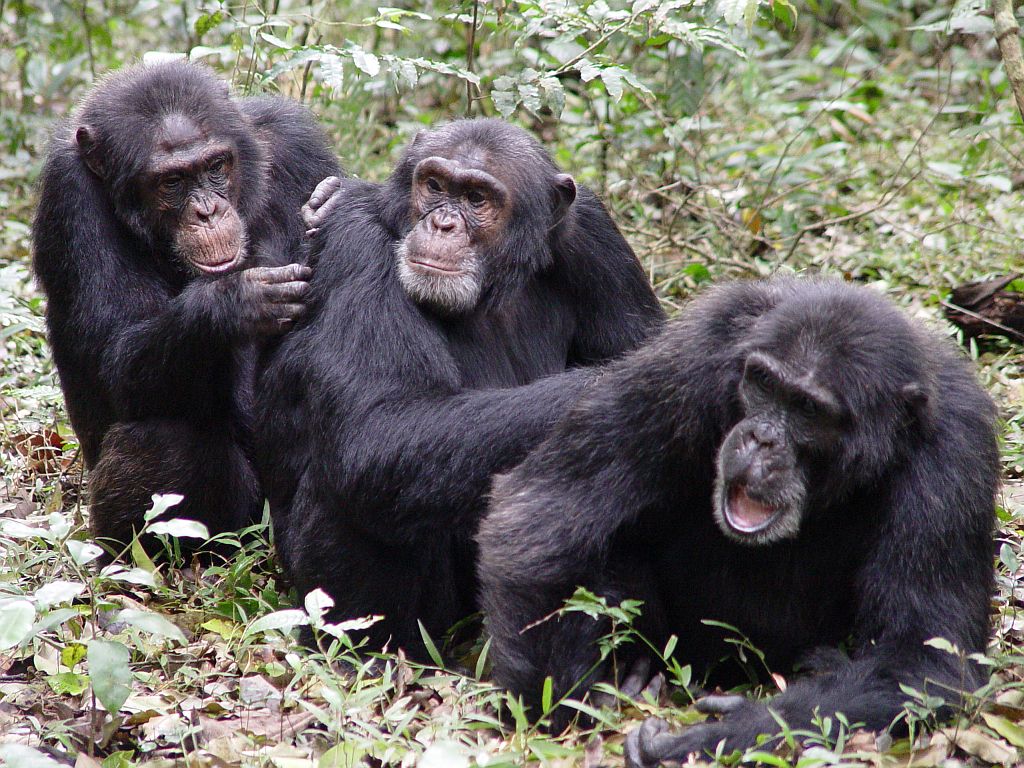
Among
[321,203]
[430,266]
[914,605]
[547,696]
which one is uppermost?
[321,203]

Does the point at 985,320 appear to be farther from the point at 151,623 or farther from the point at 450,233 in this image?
the point at 151,623

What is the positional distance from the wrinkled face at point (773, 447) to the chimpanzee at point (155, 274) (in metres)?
2.48

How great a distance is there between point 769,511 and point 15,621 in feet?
8.47

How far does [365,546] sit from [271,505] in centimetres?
68

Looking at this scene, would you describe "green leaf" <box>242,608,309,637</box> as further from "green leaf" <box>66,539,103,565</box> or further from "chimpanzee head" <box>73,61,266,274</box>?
"chimpanzee head" <box>73,61,266,274</box>

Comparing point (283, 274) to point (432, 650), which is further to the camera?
point (283, 274)

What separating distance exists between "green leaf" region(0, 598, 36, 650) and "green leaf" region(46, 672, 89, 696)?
64 cm

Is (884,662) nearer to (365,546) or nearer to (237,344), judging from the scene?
(365,546)

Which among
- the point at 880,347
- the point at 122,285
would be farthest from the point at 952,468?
the point at 122,285

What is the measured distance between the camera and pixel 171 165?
20.2ft

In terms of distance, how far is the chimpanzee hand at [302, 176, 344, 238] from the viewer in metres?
5.98

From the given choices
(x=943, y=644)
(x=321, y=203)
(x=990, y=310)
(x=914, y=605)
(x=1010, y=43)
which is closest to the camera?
(x=943, y=644)

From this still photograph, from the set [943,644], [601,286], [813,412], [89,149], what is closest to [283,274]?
[89,149]

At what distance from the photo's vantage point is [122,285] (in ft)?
20.3
